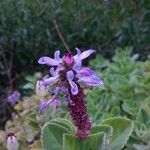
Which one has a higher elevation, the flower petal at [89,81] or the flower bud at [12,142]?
the flower petal at [89,81]

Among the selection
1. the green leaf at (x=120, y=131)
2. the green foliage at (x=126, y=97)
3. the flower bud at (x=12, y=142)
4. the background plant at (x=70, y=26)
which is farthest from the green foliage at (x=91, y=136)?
the background plant at (x=70, y=26)

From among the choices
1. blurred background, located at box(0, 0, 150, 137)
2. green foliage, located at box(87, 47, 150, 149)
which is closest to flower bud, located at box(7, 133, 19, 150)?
green foliage, located at box(87, 47, 150, 149)

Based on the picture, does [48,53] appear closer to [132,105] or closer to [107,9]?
[107,9]

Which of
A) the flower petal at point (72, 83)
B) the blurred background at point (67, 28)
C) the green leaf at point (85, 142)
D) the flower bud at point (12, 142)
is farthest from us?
the blurred background at point (67, 28)

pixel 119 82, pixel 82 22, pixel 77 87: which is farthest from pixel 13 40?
pixel 77 87

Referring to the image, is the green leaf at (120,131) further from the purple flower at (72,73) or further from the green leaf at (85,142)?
the purple flower at (72,73)

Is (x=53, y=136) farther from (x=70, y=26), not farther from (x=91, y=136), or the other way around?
(x=70, y=26)
